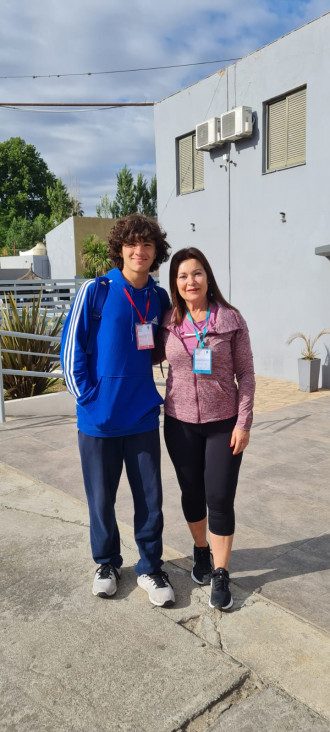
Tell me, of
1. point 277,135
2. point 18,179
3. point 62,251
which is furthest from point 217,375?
point 18,179

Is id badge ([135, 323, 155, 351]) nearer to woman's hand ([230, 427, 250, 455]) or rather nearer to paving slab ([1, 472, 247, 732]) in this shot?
woman's hand ([230, 427, 250, 455])

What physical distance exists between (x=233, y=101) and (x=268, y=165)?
4.76 ft

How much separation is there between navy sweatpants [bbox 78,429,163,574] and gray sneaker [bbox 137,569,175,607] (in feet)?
0.10

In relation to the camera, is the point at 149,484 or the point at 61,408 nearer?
the point at 149,484

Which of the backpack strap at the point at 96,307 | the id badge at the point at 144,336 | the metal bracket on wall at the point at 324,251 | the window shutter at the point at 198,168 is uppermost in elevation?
the window shutter at the point at 198,168

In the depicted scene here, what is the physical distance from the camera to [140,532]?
2.72 m

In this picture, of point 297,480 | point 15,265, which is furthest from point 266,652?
point 15,265

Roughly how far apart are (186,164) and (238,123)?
2.30m

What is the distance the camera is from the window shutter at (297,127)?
9117 millimetres

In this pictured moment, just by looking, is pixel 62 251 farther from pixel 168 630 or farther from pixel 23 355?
pixel 168 630

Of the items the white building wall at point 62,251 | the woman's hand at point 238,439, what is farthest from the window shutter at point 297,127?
the white building wall at point 62,251

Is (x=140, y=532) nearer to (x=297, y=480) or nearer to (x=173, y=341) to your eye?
(x=173, y=341)

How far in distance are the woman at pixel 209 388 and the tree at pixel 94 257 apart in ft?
73.8

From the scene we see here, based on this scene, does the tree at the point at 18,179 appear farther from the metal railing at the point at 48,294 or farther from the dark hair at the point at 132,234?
the dark hair at the point at 132,234
